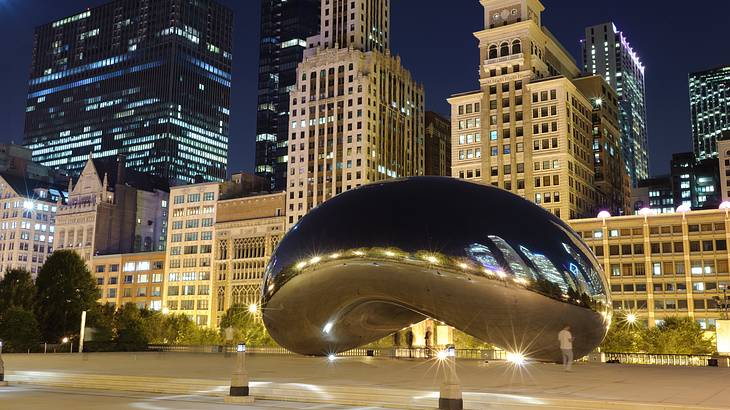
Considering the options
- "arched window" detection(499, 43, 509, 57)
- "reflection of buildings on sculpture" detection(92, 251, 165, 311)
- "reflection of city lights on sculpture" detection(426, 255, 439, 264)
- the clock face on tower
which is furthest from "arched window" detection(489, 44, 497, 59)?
"reflection of city lights on sculpture" detection(426, 255, 439, 264)

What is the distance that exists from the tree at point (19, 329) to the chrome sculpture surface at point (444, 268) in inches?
1535

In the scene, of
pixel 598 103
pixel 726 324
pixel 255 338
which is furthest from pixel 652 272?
pixel 726 324

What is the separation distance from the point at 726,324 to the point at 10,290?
55437 millimetres

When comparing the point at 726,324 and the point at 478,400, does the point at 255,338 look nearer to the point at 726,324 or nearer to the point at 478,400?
the point at 726,324

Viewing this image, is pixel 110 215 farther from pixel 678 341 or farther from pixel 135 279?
pixel 678 341

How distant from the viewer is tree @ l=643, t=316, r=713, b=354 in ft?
239

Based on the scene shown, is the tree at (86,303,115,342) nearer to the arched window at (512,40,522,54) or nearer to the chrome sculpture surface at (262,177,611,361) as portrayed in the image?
the chrome sculpture surface at (262,177,611,361)

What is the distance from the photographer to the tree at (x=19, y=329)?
50.4 m

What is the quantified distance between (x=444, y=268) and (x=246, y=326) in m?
85.3

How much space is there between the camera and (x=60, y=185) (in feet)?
610

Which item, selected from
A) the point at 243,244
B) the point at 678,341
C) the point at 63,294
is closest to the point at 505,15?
the point at 243,244

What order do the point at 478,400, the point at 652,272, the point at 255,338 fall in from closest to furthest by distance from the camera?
the point at 478,400 < the point at 255,338 < the point at 652,272

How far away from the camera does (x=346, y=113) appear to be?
137m

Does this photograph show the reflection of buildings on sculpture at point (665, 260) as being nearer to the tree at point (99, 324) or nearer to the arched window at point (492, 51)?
the arched window at point (492, 51)
